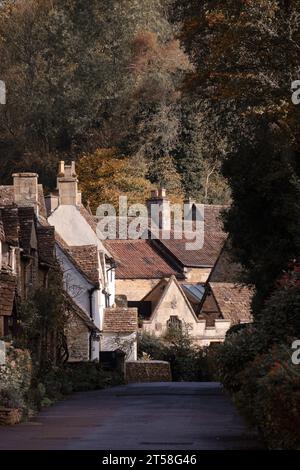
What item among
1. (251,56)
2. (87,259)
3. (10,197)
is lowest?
(87,259)

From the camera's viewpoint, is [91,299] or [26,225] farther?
[91,299]

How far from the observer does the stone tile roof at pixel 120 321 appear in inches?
2414

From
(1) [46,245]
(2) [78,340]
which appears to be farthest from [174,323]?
(1) [46,245]

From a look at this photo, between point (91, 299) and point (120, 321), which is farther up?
point (91, 299)

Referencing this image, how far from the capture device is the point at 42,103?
9312 centimetres

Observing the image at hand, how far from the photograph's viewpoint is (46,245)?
45094 mm

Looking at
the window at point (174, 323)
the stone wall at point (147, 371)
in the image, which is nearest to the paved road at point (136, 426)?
the stone wall at point (147, 371)

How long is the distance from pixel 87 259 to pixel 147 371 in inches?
257

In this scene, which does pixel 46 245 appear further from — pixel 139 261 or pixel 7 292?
pixel 139 261

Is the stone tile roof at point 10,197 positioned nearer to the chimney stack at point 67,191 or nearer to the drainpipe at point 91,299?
the drainpipe at point 91,299

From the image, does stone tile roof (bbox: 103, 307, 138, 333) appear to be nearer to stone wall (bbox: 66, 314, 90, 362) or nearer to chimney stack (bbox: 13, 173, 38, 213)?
Result: stone wall (bbox: 66, 314, 90, 362)

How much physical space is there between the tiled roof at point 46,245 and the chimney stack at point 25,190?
5390 mm

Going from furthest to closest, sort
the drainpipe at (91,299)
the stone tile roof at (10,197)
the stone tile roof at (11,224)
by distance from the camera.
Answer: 1. the drainpipe at (91,299)
2. the stone tile roof at (10,197)
3. the stone tile roof at (11,224)

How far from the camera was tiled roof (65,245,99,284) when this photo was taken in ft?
188
